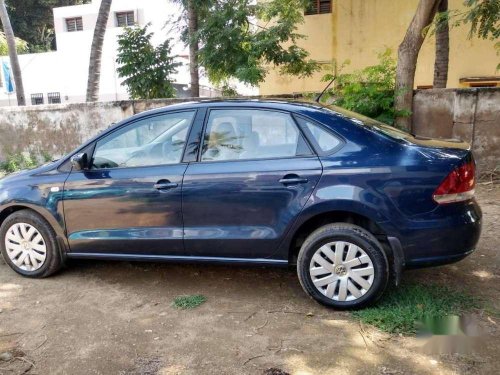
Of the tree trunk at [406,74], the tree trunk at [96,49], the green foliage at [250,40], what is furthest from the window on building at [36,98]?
the tree trunk at [406,74]

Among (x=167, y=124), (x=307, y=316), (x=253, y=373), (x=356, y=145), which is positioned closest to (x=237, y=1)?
(x=167, y=124)

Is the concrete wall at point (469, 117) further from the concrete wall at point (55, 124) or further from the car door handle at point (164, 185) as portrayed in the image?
the car door handle at point (164, 185)

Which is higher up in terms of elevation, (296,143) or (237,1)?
(237,1)

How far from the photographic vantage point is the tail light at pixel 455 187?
3209mm

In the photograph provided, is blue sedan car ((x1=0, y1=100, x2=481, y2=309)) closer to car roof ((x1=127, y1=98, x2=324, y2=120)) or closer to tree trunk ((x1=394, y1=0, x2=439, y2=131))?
car roof ((x1=127, y1=98, x2=324, y2=120))

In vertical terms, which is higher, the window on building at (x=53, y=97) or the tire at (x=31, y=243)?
the window on building at (x=53, y=97)

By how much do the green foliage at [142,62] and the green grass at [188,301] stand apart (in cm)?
760

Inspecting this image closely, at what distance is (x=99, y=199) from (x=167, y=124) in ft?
2.79

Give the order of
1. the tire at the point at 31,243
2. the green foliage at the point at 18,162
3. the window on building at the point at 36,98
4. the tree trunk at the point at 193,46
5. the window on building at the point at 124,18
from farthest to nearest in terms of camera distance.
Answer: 1. the window on building at the point at 36,98
2. the window on building at the point at 124,18
3. the tree trunk at the point at 193,46
4. the green foliage at the point at 18,162
5. the tire at the point at 31,243

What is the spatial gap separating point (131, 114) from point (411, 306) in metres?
6.66

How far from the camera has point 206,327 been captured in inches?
132

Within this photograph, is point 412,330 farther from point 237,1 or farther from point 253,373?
point 237,1

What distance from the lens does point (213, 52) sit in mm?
9602

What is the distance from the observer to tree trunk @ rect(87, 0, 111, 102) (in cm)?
1113
